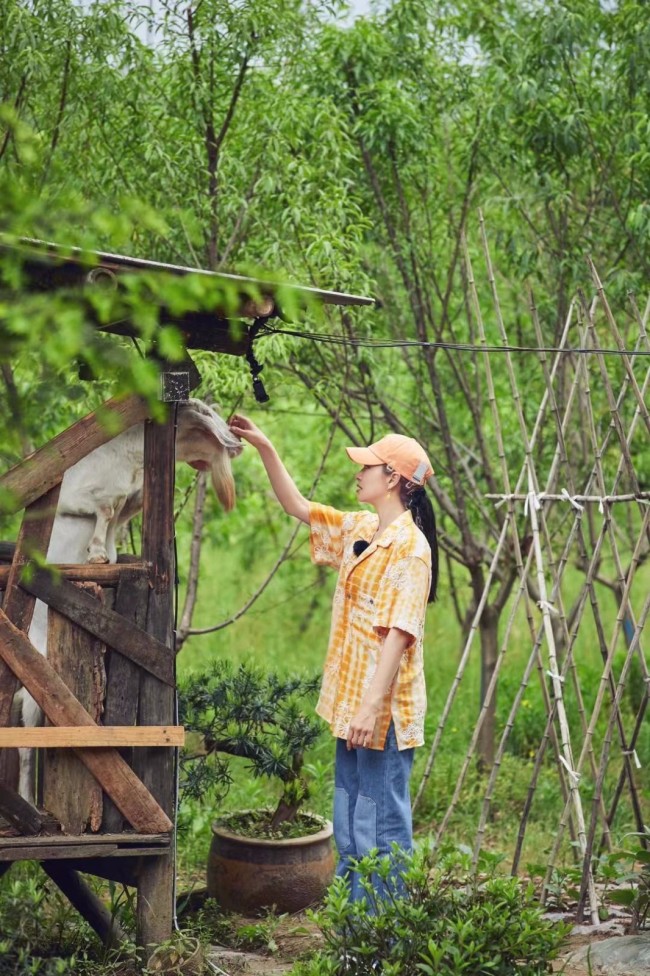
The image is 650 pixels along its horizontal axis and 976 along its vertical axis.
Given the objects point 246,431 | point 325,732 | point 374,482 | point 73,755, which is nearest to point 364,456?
point 374,482

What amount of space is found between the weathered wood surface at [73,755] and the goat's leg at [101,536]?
0.17 meters

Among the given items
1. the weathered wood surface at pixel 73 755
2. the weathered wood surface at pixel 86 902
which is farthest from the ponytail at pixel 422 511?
the weathered wood surface at pixel 86 902

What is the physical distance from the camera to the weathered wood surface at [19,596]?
14.0ft

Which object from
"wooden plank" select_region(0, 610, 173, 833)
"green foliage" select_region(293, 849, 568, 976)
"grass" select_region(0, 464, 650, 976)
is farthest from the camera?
"grass" select_region(0, 464, 650, 976)

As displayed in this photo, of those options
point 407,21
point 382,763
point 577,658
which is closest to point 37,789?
point 382,763

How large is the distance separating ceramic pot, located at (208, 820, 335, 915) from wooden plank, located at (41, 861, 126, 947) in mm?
662

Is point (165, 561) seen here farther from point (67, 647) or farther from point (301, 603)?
point (301, 603)

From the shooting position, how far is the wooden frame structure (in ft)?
13.8

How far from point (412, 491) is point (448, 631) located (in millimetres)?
9040

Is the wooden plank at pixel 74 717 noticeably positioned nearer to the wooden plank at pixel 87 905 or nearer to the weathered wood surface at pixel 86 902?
the weathered wood surface at pixel 86 902

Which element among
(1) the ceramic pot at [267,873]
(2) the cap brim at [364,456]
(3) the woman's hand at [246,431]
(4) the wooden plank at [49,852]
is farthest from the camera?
(1) the ceramic pot at [267,873]

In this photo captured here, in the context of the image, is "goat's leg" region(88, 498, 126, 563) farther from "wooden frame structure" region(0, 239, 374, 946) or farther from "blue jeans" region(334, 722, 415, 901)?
"blue jeans" region(334, 722, 415, 901)

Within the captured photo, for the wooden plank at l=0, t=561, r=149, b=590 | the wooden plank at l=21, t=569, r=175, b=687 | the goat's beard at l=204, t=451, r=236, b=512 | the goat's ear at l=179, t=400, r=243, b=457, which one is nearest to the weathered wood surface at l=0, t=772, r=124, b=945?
the wooden plank at l=21, t=569, r=175, b=687

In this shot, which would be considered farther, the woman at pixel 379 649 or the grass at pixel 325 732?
the grass at pixel 325 732
